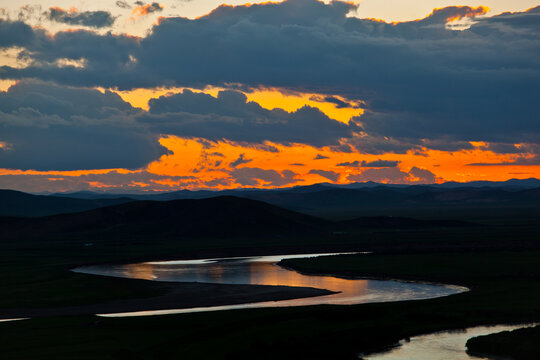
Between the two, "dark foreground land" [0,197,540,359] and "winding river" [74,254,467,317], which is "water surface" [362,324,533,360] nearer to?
"dark foreground land" [0,197,540,359]

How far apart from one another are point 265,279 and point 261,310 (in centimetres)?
2705

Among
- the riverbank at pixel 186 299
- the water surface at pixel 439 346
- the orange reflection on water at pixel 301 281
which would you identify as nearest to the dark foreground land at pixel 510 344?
the water surface at pixel 439 346

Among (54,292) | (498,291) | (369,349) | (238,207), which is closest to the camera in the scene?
(369,349)

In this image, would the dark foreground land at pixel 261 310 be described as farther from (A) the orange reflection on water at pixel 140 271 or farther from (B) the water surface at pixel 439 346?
(A) the orange reflection on water at pixel 140 271

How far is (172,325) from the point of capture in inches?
2239

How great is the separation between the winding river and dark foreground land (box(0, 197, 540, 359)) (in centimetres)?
389

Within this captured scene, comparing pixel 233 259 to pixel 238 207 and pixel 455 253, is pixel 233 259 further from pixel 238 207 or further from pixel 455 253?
pixel 238 207

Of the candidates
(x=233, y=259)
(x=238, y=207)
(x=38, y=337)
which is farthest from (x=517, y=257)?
(x=238, y=207)

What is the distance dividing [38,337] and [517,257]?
73.6 meters

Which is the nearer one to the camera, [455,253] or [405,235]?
[455,253]

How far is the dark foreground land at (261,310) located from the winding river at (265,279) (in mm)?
3893

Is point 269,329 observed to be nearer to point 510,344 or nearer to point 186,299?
point 510,344

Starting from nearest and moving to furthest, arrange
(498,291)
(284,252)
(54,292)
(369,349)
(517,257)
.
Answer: (369,349) < (498,291) < (54,292) < (517,257) < (284,252)

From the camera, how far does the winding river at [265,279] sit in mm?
70375
